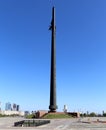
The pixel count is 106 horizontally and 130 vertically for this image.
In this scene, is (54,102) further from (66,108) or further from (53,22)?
(53,22)

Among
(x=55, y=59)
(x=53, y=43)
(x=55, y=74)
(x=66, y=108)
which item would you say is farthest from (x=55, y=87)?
(x=66, y=108)

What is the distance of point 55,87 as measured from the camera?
90875 mm

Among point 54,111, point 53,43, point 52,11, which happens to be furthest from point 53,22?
point 54,111

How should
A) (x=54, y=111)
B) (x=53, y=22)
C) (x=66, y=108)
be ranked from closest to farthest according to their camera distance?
(x=54, y=111) → (x=53, y=22) → (x=66, y=108)

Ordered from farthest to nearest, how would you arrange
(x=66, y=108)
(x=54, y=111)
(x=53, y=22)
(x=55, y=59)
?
(x=66, y=108) < (x=53, y=22) < (x=55, y=59) < (x=54, y=111)

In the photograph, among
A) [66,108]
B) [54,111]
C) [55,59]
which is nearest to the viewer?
[54,111]

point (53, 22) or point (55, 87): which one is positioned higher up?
point (53, 22)

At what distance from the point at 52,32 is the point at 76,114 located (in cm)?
3408

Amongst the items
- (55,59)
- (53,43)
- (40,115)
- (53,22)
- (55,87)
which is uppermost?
(53,22)

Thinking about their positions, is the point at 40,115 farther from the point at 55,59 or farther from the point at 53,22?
the point at 53,22

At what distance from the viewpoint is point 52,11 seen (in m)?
104

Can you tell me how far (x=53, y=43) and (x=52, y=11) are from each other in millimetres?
15937

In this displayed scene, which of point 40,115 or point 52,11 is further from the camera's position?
point 52,11

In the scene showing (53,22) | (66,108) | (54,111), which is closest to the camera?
(54,111)
